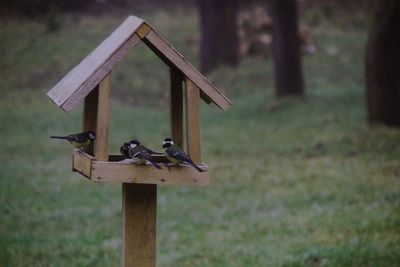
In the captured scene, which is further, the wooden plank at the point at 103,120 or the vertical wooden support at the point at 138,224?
the vertical wooden support at the point at 138,224

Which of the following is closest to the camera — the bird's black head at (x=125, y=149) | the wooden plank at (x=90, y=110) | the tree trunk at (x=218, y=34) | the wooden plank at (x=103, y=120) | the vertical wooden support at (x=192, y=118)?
the wooden plank at (x=103, y=120)

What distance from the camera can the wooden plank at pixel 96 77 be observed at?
456 centimetres

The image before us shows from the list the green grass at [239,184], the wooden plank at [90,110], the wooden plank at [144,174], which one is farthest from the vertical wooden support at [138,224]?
the green grass at [239,184]

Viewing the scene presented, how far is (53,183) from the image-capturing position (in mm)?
11266

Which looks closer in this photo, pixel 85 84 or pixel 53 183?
pixel 85 84

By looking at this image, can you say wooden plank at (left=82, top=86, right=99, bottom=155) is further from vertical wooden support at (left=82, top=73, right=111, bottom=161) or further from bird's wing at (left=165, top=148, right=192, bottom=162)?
bird's wing at (left=165, top=148, right=192, bottom=162)

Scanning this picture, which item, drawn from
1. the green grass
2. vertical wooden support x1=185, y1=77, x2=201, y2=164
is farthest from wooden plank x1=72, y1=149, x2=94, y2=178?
the green grass

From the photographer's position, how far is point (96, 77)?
4.64 metres

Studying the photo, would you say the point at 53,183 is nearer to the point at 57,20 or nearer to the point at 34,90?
the point at 34,90

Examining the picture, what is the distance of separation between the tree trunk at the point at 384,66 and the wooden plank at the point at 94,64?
9.48 meters

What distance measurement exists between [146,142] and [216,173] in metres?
3.53

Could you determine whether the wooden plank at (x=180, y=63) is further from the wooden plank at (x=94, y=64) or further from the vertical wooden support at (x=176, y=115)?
the vertical wooden support at (x=176, y=115)

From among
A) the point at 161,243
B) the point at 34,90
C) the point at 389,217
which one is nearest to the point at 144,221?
the point at 161,243

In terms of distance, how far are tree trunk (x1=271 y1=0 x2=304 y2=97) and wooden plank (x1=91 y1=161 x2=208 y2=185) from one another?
14.3 m
